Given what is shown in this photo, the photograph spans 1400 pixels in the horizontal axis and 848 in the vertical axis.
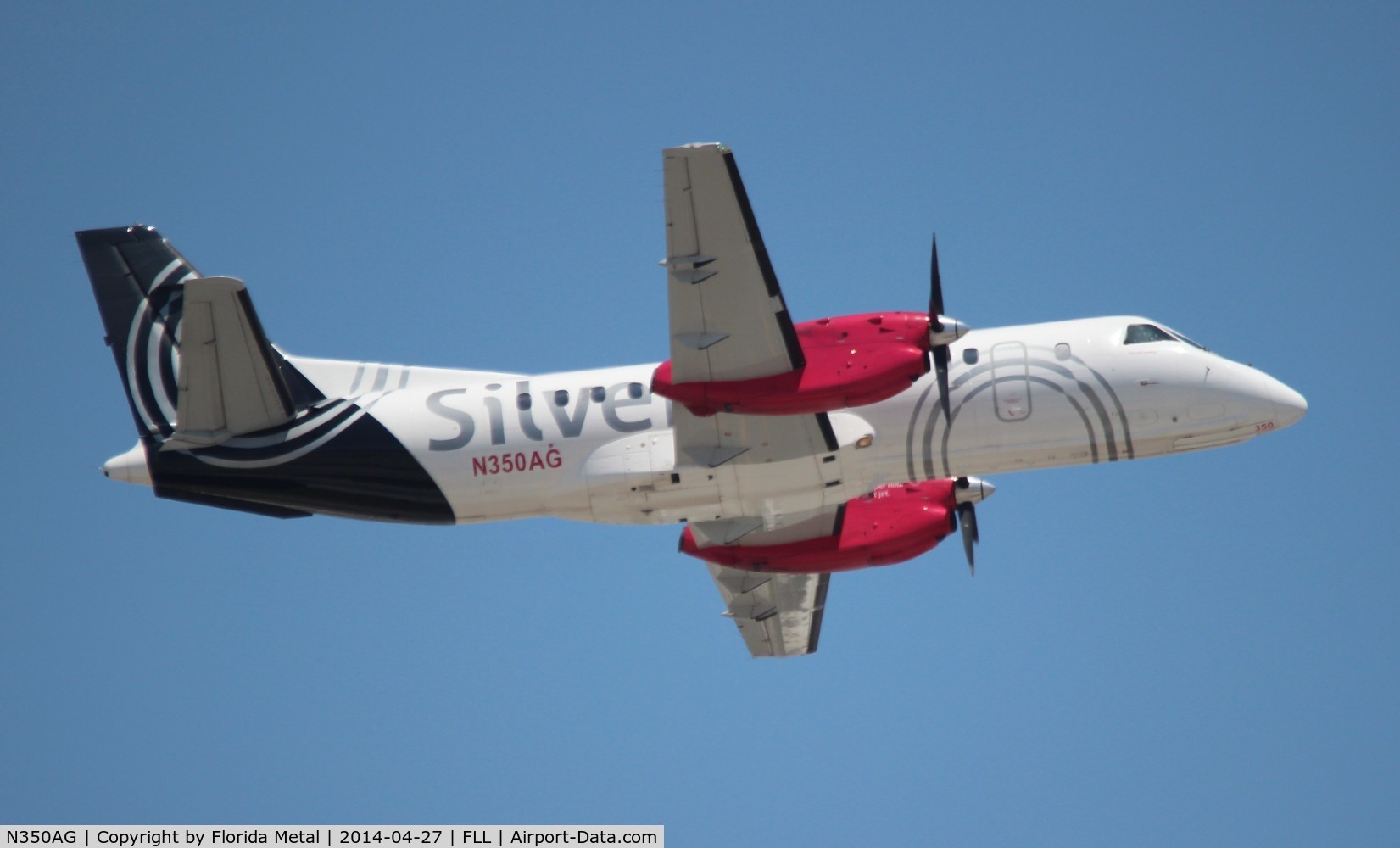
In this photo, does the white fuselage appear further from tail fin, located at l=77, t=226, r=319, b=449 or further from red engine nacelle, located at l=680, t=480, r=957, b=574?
red engine nacelle, located at l=680, t=480, r=957, b=574

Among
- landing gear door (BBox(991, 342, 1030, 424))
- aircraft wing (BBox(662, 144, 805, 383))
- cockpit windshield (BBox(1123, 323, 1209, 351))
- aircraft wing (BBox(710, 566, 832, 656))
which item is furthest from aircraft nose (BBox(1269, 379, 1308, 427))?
aircraft wing (BBox(710, 566, 832, 656))

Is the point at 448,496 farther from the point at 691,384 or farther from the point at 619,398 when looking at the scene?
the point at 691,384

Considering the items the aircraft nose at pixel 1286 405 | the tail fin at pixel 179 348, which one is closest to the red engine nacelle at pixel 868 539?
the aircraft nose at pixel 1286 405

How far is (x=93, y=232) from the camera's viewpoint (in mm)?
22359

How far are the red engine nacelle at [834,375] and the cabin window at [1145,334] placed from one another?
382 cm

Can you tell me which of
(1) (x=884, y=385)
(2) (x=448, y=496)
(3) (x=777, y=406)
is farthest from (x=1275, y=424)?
(2) (x=448, y=496)

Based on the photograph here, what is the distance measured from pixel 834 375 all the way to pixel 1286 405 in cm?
734

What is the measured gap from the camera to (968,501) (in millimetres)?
24312

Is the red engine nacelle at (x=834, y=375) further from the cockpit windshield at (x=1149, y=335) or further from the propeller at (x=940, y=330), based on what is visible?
the cockpit windshield at (x=1149, y=335)

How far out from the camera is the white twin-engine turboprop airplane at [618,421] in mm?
21156

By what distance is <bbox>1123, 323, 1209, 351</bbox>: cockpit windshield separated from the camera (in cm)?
2192

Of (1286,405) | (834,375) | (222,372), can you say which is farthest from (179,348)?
(1286,405)

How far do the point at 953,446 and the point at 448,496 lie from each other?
310 inches

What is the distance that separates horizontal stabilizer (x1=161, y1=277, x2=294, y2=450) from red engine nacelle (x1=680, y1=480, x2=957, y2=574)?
738cm
